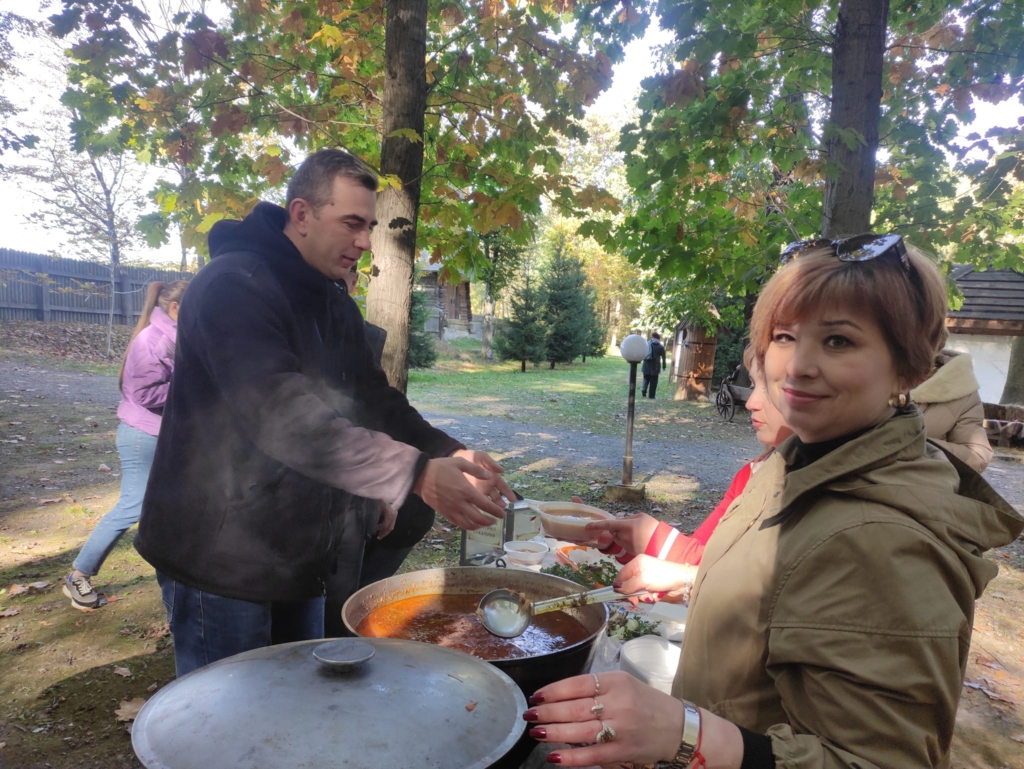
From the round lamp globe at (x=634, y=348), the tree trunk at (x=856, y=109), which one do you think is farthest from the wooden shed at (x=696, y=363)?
the tree trunk at (x=856, y=109)

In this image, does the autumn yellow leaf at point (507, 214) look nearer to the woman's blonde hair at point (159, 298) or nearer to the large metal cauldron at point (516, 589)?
the woman's blonde hair at point (159, 298)

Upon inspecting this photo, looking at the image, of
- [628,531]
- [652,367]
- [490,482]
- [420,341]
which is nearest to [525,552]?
[628,531]

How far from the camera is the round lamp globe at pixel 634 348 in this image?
22.0 ft

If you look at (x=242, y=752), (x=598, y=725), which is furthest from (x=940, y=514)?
(x=242, y=752)

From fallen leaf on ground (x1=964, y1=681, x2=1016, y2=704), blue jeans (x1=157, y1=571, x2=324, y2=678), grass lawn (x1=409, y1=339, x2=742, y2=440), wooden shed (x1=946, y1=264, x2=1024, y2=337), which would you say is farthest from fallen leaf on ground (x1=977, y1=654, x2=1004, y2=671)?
wooden shed (x1=946, y1=264, x2=1024, y2=337)

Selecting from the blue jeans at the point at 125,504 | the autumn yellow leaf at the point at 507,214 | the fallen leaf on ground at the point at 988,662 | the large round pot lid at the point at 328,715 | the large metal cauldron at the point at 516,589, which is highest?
the autumn yellow leaf at the point at 507,214

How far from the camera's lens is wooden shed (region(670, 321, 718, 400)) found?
18734 mm

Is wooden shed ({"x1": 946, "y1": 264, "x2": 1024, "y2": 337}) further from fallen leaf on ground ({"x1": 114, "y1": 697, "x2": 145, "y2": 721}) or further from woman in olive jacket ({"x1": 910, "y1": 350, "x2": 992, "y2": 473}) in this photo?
fallen leaf on ground ({"x1": 114, "y1": 697, "x2": 145, "y2": 721})

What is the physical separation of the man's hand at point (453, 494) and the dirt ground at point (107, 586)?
2.74 metres

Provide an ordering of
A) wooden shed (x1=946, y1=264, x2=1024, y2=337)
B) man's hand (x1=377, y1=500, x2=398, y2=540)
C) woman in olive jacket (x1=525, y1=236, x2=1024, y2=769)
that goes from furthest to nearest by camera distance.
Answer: wooden shed (x1=946, y1=264, x2=1024, y2=337) → man's hand (x1=377, y1=500, x2=398, y2=540) → woman in olive jacket (x1=525, y1=236, x2=1024, y2=769)

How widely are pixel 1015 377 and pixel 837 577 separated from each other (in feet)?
59.6

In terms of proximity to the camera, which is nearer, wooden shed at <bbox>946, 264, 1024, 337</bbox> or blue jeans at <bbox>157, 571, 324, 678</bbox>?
blue jeans at <bbox>157, 571, 324, 678</bbox>

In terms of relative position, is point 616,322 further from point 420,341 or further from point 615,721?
point 615,721

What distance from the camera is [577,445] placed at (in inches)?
452
